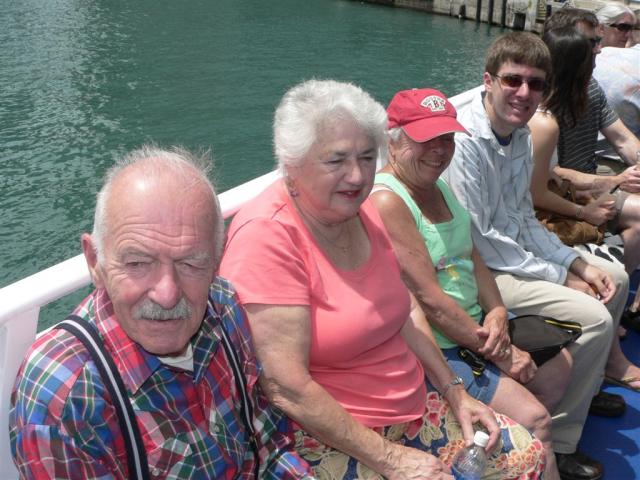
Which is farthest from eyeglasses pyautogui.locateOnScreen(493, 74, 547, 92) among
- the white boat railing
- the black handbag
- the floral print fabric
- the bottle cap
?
the white boat railing

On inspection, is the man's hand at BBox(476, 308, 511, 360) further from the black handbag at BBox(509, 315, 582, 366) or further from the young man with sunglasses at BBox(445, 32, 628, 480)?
the young man with sunglasses at BBox(445, 32, 628, 480)

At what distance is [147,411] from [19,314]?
31 centimetres

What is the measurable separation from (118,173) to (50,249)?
620 cm

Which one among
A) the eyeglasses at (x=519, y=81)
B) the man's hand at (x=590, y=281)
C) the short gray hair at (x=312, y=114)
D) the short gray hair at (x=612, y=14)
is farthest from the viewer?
the short gray hair at (x=612, y=14)

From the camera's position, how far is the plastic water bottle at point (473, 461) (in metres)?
1.62

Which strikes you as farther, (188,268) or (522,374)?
(522,374)

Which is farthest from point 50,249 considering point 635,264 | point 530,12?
point 530,12

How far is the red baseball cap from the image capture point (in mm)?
1957

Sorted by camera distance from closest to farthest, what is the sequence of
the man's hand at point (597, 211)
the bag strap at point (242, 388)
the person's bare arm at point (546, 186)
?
the bag strap at point (242, 388), the person's bare arm at point (546, 186), the man's hand at point (597, 211)

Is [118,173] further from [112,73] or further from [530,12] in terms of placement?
[530,12]

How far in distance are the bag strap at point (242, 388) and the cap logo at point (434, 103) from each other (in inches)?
37.1

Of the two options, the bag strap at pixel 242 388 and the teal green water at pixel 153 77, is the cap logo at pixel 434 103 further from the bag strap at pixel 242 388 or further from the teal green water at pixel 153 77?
the teal green water at pixel 153 77

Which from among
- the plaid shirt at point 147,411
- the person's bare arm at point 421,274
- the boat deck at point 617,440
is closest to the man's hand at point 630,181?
the boat deck at point 617,440

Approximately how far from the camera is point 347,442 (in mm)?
1489
